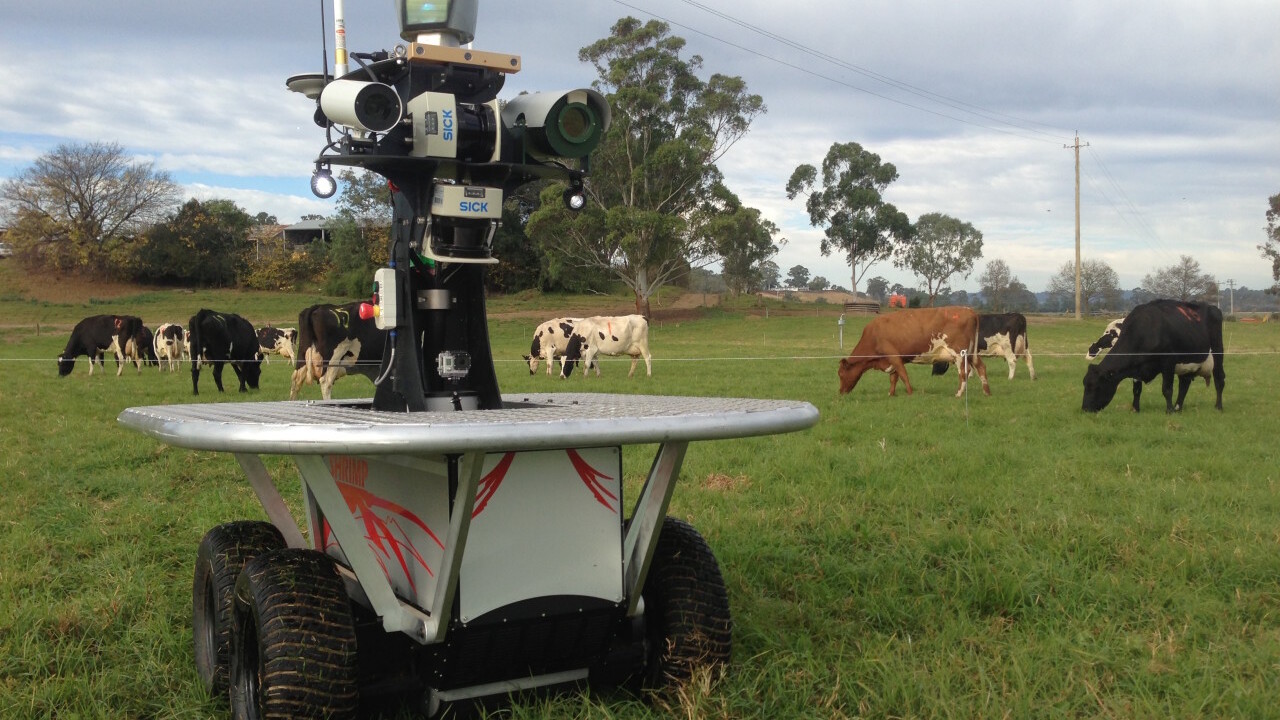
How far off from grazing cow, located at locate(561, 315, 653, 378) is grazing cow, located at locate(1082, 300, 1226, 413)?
10392 millimetres

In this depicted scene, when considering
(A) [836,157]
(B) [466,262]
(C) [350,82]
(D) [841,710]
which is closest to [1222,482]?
(D) [841,710]

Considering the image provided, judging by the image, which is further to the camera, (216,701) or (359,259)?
(359,259)

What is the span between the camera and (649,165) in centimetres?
4091

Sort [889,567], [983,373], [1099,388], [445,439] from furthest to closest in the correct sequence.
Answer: [983,373] < [1099,388] < [889,567] < [445,439]

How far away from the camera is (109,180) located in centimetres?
5531

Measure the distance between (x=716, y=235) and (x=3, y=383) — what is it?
92.0 ft

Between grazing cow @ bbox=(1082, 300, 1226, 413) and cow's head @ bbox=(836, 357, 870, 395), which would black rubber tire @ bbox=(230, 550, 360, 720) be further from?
cow's head @ bbox=(836, 357, 870, 395)

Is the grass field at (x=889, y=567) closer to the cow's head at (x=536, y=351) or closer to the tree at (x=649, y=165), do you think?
the cow's head at (x=536, y=351)

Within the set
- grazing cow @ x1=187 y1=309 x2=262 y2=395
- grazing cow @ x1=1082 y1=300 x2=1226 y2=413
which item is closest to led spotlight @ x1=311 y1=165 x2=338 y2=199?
grazing cow @ x1=1082 y1=300 x2=1226 y2=413

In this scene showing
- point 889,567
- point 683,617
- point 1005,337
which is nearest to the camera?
point 683,617

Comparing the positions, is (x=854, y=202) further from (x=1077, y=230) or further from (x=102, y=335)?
(x=102, y=335)

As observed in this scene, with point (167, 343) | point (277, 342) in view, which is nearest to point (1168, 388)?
point (277, 342)

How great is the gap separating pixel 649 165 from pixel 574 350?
21631mm

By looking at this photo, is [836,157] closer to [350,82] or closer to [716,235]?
[716,235]
